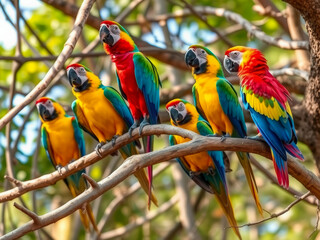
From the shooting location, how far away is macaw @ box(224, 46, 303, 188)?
12.7 ft

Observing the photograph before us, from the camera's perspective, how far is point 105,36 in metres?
4.26

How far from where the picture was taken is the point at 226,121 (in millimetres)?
4199

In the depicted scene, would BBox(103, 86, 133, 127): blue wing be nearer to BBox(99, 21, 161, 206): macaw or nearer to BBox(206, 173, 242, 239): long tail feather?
BBox(99, 21, 161, 206): macaw

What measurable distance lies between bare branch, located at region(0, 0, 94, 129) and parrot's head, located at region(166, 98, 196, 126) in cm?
85

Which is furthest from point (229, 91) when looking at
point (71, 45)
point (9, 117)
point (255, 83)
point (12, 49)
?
point (12, 49)

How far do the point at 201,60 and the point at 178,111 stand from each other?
427mm

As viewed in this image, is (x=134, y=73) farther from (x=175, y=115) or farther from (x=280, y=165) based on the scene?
(x=280, y=165)

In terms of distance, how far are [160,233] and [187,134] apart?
5.38m

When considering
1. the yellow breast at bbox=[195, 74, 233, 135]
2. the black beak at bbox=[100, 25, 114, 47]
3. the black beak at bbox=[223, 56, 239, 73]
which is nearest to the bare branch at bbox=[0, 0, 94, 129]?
the black beak at bbox=[100, 25, 114, 47]

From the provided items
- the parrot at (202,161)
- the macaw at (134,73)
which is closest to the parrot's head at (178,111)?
the parrot at (202,161)

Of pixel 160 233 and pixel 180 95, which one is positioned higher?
pixel 180 95

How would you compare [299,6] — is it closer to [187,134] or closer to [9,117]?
[187,134]

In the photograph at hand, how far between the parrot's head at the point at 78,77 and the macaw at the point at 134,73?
0.21 m

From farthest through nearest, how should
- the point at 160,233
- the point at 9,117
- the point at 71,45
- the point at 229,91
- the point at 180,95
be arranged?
1. the point at 160,233
2. the point at 180,95
3. the point at 229,91
4. the point at 71,45
5. the point at 9,117
